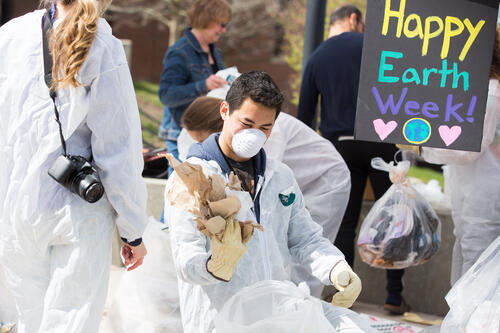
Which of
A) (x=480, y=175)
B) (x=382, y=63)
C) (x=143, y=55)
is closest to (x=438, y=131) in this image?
(x=382, y=63)

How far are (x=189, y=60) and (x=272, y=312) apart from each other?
2.61 metres

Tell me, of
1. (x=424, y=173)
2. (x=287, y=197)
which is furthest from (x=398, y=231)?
(x=424, y=173)

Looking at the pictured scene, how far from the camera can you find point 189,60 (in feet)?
14.8

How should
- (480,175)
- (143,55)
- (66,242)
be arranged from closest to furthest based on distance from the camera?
(66,242)
(480,175)
(143,55)

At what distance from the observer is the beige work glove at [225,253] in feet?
6.75

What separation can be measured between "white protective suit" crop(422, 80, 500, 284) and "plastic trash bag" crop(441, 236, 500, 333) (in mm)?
482

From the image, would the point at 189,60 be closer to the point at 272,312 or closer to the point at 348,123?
the point at 348,123

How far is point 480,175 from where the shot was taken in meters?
3.41

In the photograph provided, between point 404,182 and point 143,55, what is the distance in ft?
48.1

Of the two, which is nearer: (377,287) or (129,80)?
(129,80)

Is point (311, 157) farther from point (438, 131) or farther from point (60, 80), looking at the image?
point (60, 80)

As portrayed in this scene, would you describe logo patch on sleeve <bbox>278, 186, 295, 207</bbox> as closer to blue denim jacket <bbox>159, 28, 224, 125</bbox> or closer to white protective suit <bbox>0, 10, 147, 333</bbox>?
white protective suit <bbox>0, 10, 147, 333</bbox>

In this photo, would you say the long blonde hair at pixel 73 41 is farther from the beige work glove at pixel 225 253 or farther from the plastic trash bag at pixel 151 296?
the plastic trash bag at pixel 151 296

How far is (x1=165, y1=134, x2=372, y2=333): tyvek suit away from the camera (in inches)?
87.4
